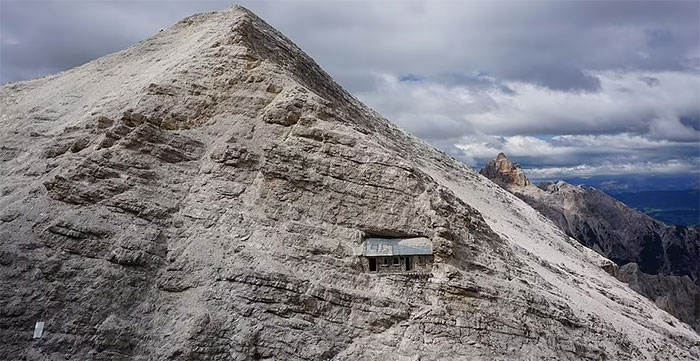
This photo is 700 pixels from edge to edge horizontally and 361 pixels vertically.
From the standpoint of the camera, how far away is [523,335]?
19.5 m

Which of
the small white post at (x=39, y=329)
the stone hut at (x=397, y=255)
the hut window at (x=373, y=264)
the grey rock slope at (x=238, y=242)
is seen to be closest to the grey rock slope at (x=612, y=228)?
the grey rock slope at (x=238, y=242)

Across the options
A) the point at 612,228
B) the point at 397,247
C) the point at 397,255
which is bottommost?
the point at 612,228

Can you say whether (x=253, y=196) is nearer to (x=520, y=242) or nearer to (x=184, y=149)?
(x=184, y=149)

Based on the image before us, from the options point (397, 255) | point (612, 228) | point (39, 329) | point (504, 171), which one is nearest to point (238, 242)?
point (397, 255)

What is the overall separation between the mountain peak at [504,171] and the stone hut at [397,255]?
260 feet

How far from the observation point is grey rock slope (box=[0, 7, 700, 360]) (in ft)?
55.5

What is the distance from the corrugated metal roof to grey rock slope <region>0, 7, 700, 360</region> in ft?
1.24

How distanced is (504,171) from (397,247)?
269ft

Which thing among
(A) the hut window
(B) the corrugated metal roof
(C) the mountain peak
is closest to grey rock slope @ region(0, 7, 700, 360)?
(B) the corrugated metal roof

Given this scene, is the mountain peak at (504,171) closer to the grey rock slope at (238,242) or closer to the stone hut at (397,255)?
the grey rock slope at (238,242)

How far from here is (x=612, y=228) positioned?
10319 centimetres

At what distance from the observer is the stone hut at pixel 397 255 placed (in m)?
19.6

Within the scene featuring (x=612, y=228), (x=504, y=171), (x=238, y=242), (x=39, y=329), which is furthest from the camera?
(x=612, y=228)

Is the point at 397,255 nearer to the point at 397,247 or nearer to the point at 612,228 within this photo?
the point at 397,247
